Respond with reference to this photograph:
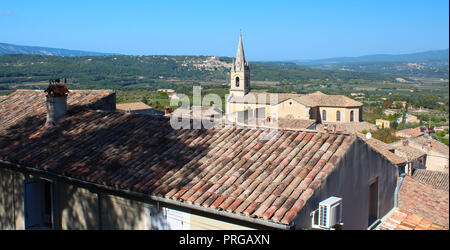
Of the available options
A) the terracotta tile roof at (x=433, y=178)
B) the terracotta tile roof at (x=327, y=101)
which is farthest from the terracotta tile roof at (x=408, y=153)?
the terracotta tile roof at (x=327, y=101)

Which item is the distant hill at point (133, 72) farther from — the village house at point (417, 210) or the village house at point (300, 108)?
the village house at point (417, 210)

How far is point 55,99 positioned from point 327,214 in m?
8.01

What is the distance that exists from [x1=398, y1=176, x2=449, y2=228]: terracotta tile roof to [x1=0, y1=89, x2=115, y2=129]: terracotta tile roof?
9151 mm

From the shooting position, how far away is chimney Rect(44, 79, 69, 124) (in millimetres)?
9837

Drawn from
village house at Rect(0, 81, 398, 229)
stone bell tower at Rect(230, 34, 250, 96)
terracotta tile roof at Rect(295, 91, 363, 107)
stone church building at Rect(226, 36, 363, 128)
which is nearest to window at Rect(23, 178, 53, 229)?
village house at Rect(0, 81, 398, 229)

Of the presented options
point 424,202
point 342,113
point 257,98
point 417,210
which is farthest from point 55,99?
point 342,113

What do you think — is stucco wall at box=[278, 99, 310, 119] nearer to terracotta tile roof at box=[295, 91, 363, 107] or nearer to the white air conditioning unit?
terracotta tile roof at box=[295, 91, 363, 107]

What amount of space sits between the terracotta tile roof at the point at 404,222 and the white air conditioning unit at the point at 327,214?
9.61ft

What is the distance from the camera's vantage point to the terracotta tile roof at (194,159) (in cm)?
556

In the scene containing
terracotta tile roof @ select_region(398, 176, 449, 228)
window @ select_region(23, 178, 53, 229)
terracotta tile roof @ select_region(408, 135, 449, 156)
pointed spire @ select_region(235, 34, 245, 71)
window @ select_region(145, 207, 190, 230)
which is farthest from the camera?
pointed spire @ select_region(235, 34, 245, 71)

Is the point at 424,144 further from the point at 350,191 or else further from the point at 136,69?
the point at 136,69

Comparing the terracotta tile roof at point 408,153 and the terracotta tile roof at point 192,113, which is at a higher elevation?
the terracotta tile roof at point 192,113

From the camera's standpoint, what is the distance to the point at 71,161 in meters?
7.46
